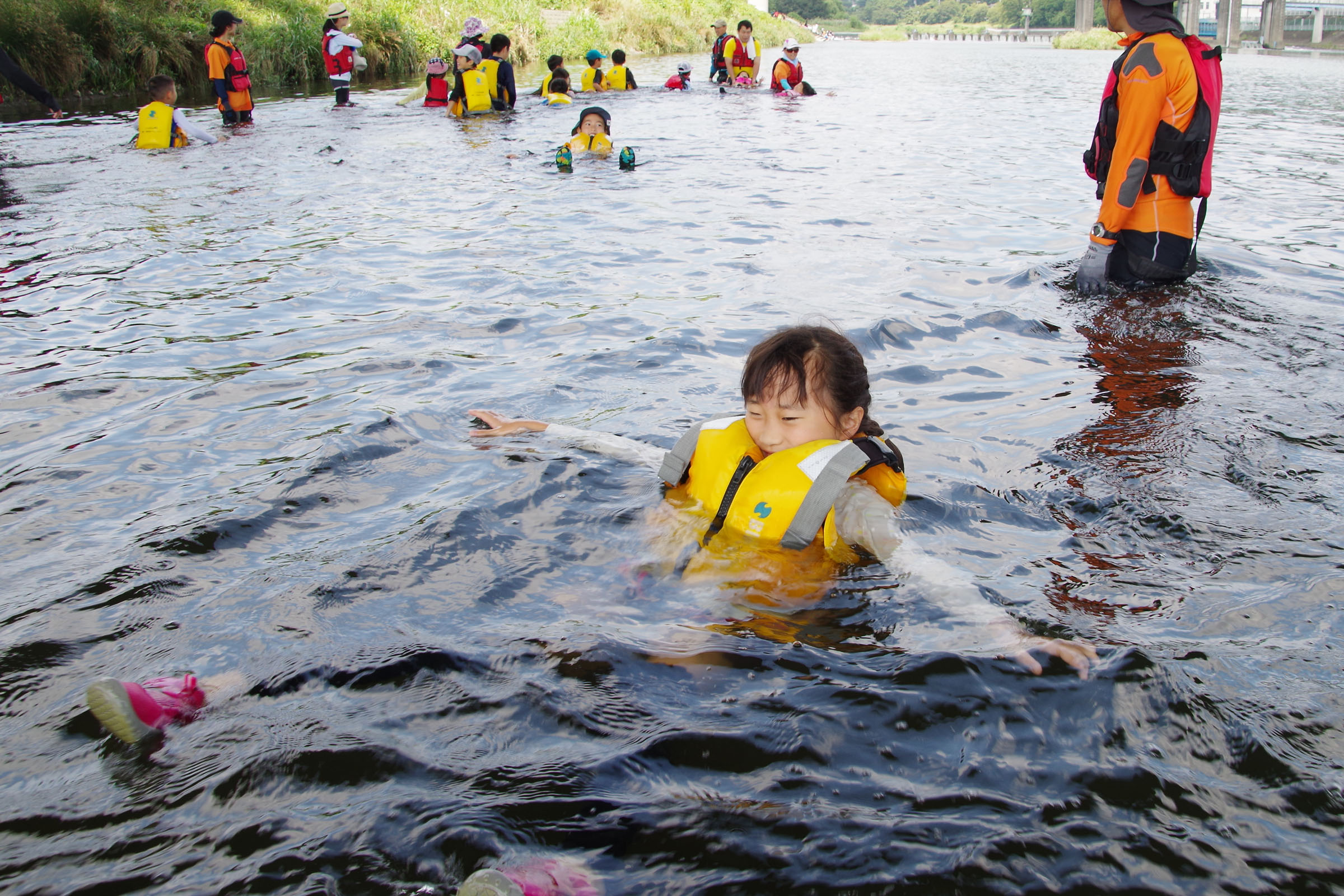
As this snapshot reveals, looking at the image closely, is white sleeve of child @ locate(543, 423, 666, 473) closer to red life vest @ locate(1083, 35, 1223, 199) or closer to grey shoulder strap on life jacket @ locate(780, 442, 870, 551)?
grey shoulder strap on life jacket @ locate(780, 442, 870, 551)

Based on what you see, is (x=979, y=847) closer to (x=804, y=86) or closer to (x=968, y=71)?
(x=804, y=86)

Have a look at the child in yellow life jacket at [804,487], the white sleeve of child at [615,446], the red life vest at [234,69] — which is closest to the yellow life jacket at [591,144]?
the red life vest at [234,69]

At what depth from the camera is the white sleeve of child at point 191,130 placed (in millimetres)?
11945

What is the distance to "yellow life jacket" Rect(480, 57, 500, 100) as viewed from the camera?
53.0ft

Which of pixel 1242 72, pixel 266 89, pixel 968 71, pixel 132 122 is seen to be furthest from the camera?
pixel 968 71

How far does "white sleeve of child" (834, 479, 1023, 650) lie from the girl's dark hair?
0.32 metres

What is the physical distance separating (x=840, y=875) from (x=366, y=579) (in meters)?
1.88

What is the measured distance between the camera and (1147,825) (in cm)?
199

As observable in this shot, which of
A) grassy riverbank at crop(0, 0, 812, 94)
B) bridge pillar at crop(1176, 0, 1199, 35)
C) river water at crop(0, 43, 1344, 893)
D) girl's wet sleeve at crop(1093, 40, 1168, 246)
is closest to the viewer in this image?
river water at crop(0, 43, 1344, 893)

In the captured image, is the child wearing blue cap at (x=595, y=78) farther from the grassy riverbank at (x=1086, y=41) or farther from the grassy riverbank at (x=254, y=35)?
the grassy riverbank at (x=1086, y=41)

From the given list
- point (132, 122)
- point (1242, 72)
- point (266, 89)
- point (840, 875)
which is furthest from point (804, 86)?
point (840, 875)

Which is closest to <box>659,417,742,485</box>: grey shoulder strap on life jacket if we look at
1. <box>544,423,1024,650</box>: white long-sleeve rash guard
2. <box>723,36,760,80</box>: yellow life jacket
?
<box>544,423,1024,650</box>: white long-sleeve rash guard

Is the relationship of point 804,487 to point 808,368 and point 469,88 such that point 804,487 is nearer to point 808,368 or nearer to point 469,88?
point 808,368

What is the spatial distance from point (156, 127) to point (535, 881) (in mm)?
12946
